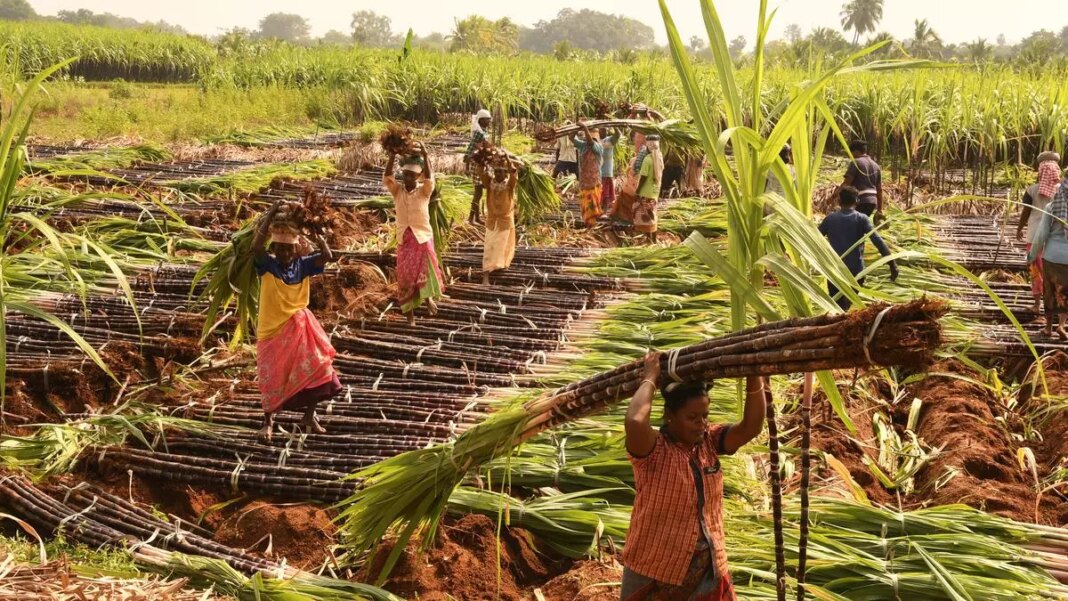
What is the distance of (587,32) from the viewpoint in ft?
312

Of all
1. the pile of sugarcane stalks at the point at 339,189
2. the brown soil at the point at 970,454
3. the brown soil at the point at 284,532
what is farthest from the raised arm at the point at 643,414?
the pile of sugarcane stalks at the point at 339,189

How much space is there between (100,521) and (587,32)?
311 feet

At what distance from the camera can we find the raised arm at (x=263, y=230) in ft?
15.8

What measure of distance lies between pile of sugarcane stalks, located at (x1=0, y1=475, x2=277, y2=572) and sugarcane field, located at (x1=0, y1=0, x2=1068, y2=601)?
0.05 feet

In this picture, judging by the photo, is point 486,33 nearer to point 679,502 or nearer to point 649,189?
point 649,189

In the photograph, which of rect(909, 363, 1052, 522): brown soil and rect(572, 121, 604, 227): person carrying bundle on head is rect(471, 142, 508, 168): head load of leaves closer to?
rect(572, 121, 604, 227): person carrying bundle on head

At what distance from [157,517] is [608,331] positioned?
2.91 metres

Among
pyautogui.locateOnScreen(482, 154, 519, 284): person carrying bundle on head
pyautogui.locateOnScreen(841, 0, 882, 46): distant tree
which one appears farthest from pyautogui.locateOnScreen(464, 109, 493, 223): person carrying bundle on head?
pyautogui.locateOnScreen(841, 0, 882, 46): distant tree

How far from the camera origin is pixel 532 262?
8477 millimetres

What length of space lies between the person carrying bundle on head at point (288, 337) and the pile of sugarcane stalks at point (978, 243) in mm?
5086

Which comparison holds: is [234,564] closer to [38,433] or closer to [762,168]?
[38,433]

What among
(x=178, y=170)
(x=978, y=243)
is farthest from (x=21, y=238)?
(x=178, y=170)

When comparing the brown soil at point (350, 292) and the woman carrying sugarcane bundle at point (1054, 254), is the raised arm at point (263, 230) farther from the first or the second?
the woman carrying sugarcane bundle at point (1054, 254)

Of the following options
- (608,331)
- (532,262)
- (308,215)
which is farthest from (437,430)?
(532,262)
